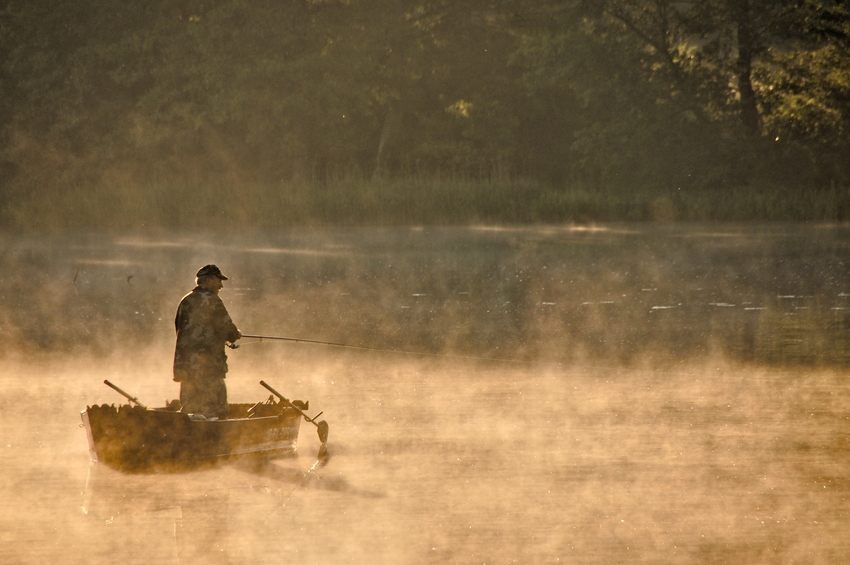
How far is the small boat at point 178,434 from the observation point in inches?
399

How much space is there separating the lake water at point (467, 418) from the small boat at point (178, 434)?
0.59 feet

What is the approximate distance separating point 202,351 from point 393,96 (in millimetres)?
46152

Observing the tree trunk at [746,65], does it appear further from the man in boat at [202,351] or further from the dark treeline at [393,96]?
the man in boat at [202,351]

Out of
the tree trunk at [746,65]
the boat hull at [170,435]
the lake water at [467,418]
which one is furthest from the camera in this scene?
the tree trunk at [746,65]

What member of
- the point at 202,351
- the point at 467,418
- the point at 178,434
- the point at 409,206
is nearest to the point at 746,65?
the point at 409,206

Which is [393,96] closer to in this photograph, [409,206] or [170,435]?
[409,206]

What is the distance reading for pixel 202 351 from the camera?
10.6 m

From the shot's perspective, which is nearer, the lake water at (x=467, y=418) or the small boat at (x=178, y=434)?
the lake water at (x=467, y=418)

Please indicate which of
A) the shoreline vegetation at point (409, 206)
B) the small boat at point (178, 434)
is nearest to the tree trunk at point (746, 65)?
the shoreline vegetation at point (409, 206)

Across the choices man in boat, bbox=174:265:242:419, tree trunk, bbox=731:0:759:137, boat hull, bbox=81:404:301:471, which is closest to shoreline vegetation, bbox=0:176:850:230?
tree trunk, bbox=731:0:759:137

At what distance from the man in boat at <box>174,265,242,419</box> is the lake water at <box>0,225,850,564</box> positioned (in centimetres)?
59

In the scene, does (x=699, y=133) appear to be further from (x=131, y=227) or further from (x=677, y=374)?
(x=677, y=374)

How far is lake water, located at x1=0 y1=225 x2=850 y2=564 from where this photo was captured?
8836mm

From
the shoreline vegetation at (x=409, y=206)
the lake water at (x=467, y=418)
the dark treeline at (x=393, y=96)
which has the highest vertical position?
the dark treeline at (x=393, y=96)
